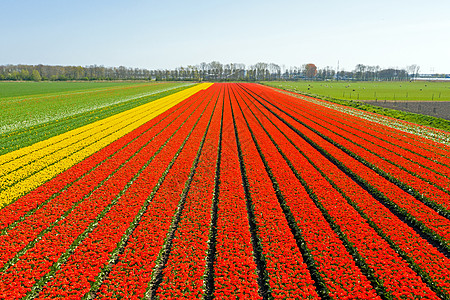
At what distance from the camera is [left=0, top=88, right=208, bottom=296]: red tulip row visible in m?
7.94

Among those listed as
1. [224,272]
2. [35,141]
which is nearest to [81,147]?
[35,141]

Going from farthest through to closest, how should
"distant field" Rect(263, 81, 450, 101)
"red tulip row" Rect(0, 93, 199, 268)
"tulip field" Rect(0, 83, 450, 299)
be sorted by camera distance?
"distant field" Rect(263, 81, 450, 101) < "red tulip row" Rect(0, 93, 199, 268) < "tulip field" Rect(0, 83, 450, 299)

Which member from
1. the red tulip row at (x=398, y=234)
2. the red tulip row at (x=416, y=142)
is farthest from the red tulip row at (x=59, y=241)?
the red tulip row at (x=416, y=142)

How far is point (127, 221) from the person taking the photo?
1116 centimetres

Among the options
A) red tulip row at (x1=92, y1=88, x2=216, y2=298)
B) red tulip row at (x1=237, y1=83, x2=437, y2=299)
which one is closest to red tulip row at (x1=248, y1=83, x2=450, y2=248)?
red tulip row at (x1=237, y1=83, x2=437, y2=299)

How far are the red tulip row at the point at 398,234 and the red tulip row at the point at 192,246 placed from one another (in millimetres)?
6618

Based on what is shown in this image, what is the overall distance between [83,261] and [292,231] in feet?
24.5

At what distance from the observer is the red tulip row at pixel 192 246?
7.75m

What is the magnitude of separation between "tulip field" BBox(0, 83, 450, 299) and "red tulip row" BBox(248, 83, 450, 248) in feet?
0.23

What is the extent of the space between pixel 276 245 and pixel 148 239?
454 centimetres

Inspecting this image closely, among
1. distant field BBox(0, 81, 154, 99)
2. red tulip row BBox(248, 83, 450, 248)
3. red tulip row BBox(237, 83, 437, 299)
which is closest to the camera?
red tulip row BBox(237, 83, 437, 299)

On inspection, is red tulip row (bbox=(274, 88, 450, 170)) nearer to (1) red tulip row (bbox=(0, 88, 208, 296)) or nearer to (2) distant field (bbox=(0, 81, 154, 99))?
(1) red tulip row (bbox=(0, 88, 208, 296))

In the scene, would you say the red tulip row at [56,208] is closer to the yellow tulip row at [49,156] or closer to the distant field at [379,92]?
the yellow tulip row at [49,156]

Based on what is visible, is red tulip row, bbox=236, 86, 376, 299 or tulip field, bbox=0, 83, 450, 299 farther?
tulip field, bbox=0, 83, 450, 299
